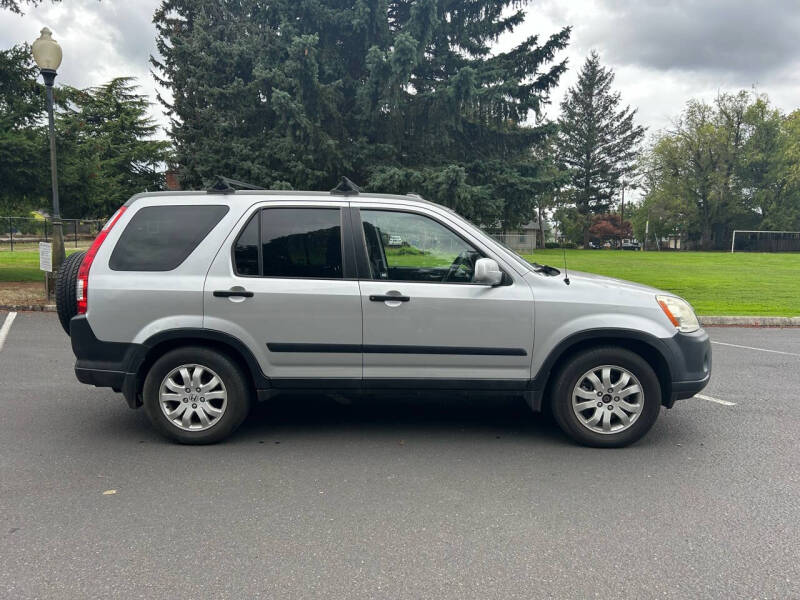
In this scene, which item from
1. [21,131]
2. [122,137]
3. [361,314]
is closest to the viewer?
[361,314]

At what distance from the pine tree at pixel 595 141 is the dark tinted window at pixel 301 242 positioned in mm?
67718

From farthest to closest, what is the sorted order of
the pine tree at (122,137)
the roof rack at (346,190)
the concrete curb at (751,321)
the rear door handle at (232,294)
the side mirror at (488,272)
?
the pine tree at (122,137) < the concrete curb at (751,321) < the roof rack at (346,190) < the rear door handle at (232,294) < the side mirror at (488,272)

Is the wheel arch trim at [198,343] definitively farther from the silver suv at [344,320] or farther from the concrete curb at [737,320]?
the concrete curb at [737,320]

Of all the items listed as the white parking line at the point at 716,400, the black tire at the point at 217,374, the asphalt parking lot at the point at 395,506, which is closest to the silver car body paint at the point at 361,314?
the black tire at the point at 217,374

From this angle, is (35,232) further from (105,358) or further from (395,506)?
(395,506)

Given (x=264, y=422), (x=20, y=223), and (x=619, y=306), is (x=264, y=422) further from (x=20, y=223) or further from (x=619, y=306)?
(x=20, y=223)

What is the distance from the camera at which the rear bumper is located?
4.15 m

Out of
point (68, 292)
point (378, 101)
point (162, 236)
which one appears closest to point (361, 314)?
point (162, 236)

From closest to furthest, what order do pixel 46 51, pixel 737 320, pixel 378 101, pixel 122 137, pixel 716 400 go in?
pixel 716 400 → pixel 46 51 → pixel 737 320 → pixel 378 101 → pixel 122 137

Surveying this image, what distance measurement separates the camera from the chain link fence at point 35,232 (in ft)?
101

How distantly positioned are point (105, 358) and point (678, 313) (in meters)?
4.29

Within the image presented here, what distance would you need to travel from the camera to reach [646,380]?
4.18 metres

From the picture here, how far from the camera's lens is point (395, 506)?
331cm

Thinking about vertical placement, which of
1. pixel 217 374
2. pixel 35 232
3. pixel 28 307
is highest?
pixel 35 232
